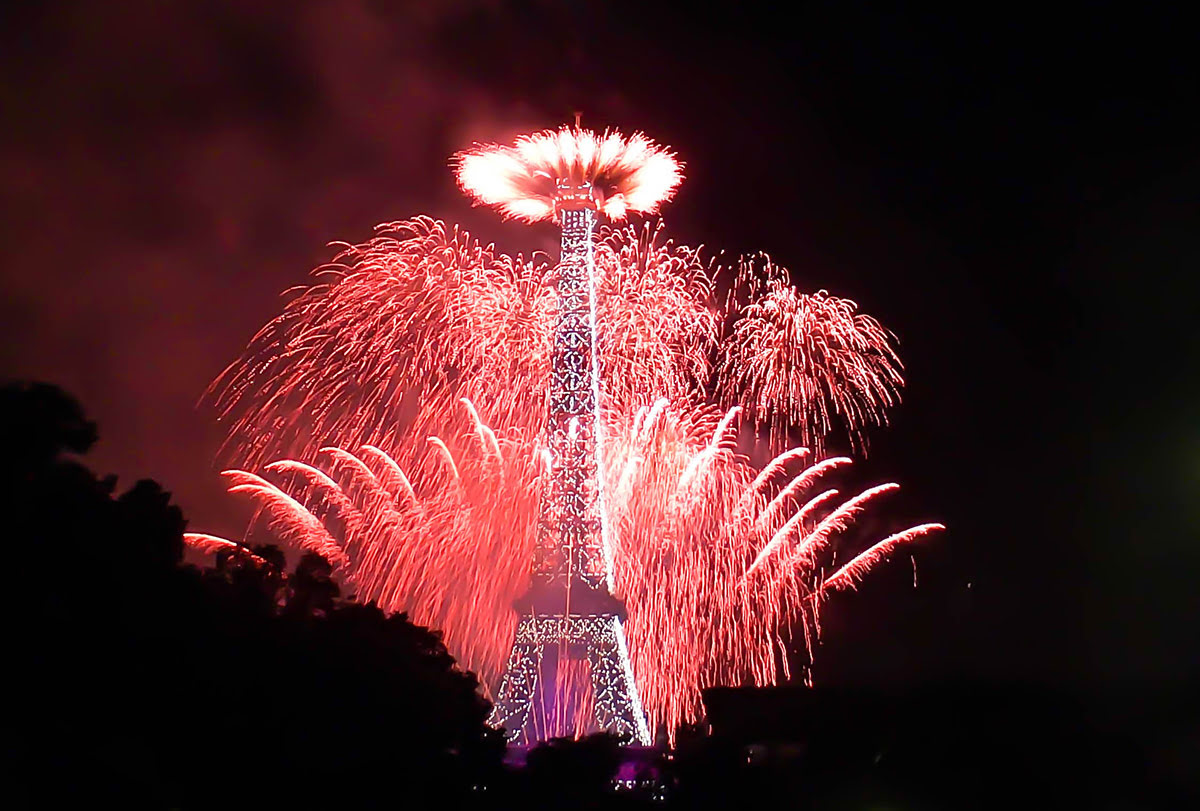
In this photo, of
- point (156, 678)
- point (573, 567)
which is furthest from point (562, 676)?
point (156, 678)

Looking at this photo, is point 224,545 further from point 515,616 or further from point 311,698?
point 515,616

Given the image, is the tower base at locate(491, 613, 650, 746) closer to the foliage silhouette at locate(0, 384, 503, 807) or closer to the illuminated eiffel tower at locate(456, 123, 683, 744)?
the illuminated eiffel tower at locate(456, 123, 683, 744)

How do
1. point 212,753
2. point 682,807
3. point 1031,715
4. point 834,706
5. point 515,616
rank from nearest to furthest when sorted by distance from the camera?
1. point 212,753
2. point 682,807
3. point 1031,715
4. point 834,706
5. point 515,616

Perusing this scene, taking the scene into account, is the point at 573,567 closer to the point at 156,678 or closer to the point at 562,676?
the point at 562,676

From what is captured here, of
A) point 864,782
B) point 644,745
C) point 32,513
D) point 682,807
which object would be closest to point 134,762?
point 32,513

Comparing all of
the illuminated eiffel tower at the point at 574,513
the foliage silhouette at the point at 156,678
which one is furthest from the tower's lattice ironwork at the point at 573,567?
the foliage silhouette at the point at 156,678

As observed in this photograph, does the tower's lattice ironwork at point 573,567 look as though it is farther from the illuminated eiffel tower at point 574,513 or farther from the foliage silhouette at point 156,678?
the foliage silhouette at point 156,678

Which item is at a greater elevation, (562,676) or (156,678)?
(562,676)

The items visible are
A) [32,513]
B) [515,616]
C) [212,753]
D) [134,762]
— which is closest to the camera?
[134,762]
